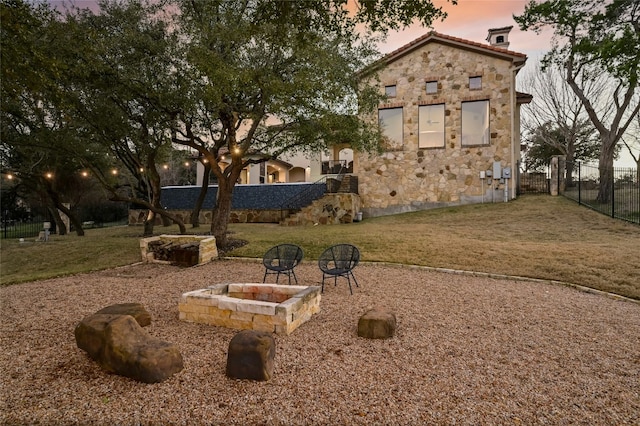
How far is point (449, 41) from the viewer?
17.3 meters

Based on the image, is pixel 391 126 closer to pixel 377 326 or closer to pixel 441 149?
pixel 441 149

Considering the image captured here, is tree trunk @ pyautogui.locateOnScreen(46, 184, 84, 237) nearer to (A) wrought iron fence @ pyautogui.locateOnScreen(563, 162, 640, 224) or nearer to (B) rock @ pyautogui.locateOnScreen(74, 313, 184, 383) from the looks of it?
(B) rock @ pyautogui.locateOnScreen(74, 313, 184, 383)

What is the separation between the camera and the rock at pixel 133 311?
173 inches

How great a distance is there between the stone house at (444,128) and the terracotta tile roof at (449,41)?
0.15 feet

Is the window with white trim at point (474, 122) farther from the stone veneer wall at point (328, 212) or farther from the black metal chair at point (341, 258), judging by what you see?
the black metal chair at point (341, 258)

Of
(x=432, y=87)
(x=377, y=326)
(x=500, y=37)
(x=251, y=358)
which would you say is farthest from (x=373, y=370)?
(x=500, y=37)

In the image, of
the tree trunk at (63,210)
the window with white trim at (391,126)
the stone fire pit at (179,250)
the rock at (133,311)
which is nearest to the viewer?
the rock at (133,311)

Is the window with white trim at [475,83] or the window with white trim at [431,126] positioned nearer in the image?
the window with white trim at [475,83]

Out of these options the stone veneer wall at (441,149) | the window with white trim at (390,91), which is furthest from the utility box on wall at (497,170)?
the window with white trim at (390,91)

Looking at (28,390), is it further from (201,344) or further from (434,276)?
(434,276)

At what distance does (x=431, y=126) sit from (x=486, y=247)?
33.8 feet

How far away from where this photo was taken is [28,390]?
3.06 metres

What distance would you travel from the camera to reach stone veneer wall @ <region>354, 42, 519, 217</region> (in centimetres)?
1688

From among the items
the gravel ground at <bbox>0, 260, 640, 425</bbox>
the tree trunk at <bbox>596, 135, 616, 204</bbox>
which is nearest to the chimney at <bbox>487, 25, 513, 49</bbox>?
the tree trunk at <bbox>596, 135, 616, 204</bbox>
